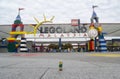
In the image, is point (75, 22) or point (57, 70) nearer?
point (57, 70)

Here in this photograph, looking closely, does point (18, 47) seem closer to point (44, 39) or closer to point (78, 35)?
point (44, 39)

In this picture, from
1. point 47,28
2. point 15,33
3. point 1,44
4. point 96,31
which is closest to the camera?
point 96,31

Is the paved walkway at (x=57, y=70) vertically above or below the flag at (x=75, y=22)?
below

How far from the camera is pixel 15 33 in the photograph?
5328 cm

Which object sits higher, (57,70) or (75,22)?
(75,22)

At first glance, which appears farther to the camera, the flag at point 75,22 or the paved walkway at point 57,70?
the flag at point 75,22

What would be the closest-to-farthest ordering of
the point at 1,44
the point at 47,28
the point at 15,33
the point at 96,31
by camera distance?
1. the point at 96,31
2. the point at 15,33
3. the point at 1,44
4. the point at 47,28

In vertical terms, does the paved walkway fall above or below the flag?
below

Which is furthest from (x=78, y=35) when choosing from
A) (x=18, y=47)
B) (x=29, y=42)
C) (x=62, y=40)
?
(x=18, y=47)

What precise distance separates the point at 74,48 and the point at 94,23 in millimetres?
20621

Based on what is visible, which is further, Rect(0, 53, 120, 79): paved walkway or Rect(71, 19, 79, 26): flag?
Rect(71, 19, 79, 26): flag

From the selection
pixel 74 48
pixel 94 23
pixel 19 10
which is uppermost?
pixel 19 10

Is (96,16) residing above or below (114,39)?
above

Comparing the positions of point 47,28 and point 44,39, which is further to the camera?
point 47,28
